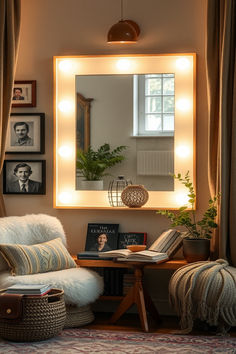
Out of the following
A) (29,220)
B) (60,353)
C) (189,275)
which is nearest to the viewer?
(60,353)

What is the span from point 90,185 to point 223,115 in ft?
3.97

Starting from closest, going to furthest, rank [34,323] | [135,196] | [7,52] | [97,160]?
1. [34,323]
2. [135,196]
3. [7,52]
4. [97,160]

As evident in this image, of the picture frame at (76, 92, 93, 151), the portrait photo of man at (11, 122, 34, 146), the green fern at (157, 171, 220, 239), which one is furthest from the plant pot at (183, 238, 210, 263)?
the portrait photo of man at (11, 122, 34, 146)

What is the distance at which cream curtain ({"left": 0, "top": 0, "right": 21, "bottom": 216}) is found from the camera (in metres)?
4.61

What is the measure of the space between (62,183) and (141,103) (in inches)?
35.2

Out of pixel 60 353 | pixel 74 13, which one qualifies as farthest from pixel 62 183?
pixel 60 353

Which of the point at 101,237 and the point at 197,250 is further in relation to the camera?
the point at 101,237

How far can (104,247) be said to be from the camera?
15.1ft

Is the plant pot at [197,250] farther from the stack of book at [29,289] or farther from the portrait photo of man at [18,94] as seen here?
the portrait photo of man at [18,94]

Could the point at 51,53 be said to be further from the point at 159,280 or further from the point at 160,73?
the point at 159,280

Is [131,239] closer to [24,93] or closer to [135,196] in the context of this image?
[135,196]

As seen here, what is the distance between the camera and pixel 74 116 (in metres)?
4.79

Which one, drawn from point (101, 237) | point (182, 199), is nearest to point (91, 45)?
point (182, 199)

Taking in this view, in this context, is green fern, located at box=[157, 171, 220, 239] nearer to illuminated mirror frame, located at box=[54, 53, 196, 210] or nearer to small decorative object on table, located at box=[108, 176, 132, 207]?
illuminated mirror frame, located at box=[54, 53, 196, 210]
